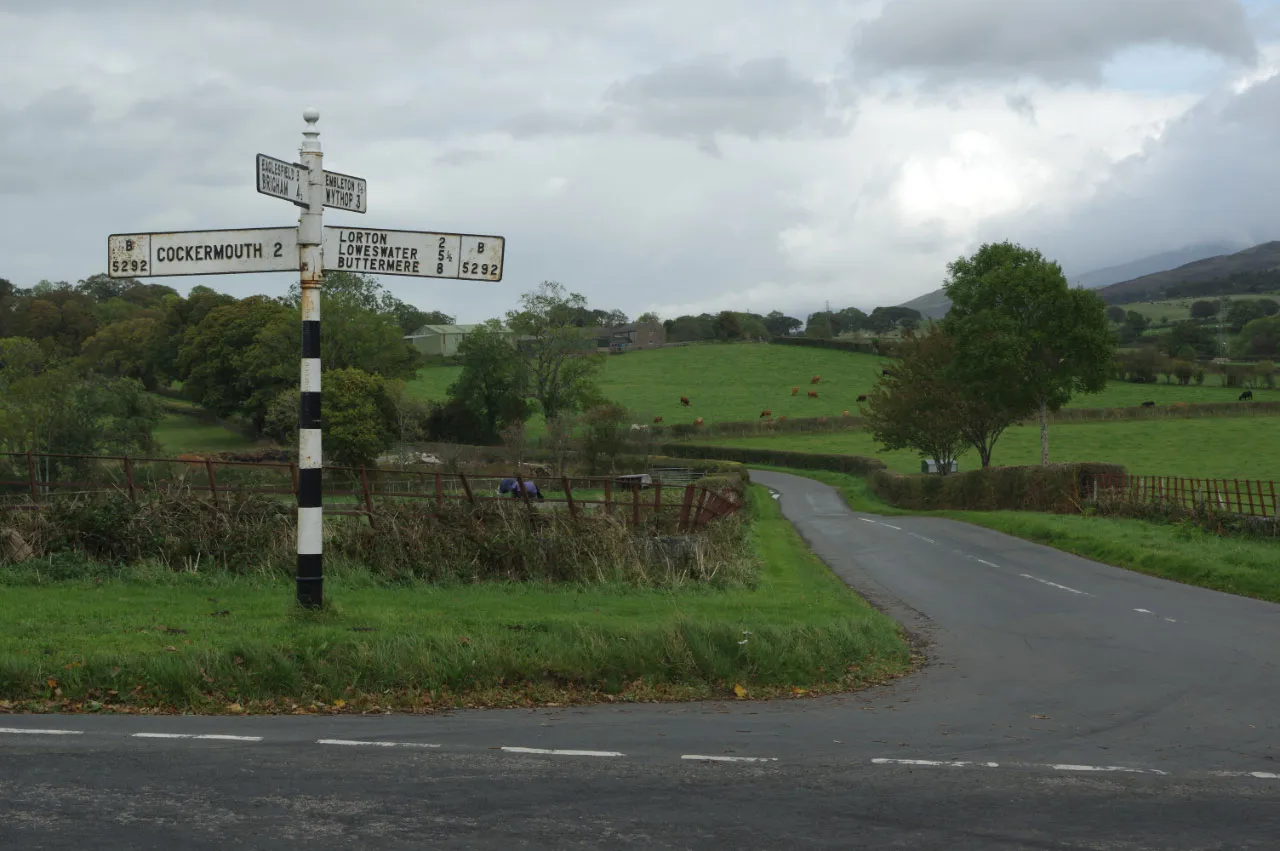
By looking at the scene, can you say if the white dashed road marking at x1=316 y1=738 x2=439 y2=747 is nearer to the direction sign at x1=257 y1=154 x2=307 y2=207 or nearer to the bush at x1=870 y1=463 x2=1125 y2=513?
the direction sign at x1=257 y1=154 x2=307 y2=207

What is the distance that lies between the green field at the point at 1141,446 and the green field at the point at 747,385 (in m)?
9.13

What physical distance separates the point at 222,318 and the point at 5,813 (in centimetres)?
9938

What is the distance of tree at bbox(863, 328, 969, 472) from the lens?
6825 centimetres

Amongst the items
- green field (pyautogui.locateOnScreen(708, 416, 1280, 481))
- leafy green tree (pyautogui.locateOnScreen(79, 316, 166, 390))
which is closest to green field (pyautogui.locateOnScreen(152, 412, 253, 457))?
leafy green tree (pyautogui.locateOnScreen(79, 316, 166, 390))

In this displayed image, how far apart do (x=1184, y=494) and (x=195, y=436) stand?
8202 cm

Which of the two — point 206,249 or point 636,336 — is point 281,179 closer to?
point 206,249

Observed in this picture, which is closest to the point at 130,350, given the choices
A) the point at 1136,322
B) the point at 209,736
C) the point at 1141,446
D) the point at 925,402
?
the point at 925,402

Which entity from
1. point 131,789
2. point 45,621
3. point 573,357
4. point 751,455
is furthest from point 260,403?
point 131,789

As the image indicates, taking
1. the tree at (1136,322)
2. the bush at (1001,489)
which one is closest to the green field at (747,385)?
the bush at (1001,489)

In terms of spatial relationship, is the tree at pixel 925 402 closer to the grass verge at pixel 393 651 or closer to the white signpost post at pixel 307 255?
the grass verge at pixel 393 651

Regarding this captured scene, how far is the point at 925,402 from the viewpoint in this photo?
68.7m

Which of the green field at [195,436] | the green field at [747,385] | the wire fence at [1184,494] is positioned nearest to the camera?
the wire fence at [1184,494]

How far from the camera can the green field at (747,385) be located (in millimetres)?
107000

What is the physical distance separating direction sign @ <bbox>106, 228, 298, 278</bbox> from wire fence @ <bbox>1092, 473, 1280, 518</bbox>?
90.6ft
